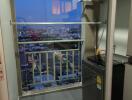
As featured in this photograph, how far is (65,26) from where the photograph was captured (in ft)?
8.42

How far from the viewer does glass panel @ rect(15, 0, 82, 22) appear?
2.22 m

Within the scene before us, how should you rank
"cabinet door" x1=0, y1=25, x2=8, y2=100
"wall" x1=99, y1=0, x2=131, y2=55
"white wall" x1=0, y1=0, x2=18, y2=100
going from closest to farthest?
1. "cabinet door" x1=0, y1=25, x2=8, y2=100
2. "white wall" x1=0, y1=0, x2=18, y2=100
3. "wall" x1=99, y1=0, x2=131, y2=55

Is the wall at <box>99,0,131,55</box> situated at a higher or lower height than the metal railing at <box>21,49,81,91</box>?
higher

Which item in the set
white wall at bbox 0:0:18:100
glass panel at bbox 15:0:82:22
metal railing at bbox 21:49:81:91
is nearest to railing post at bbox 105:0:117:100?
white wall at bbox 0:0:18:100

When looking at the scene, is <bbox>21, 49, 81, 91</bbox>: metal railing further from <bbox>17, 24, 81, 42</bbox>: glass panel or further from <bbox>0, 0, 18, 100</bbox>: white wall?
<bbox>0, 0, 18, 100</bbox>: white wall

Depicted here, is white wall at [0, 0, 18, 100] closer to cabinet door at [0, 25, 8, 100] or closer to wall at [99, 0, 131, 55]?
cabinet door at [0, 25, 8, 100]

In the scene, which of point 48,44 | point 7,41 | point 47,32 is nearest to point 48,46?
point 48,44

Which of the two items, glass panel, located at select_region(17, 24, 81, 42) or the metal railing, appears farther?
the metal railing

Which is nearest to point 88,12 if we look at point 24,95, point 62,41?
point 62,41

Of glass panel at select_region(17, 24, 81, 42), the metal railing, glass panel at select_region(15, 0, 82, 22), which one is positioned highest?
glass panel at select_region(15, 0, 82, 22)

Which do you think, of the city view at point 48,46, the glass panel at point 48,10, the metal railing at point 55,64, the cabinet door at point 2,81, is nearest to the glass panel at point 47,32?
the city view at point 48,46

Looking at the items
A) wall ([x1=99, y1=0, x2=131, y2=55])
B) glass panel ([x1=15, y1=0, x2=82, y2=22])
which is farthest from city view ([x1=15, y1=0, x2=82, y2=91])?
wall ([x1=99, y1=0, x2=131, y2=55])

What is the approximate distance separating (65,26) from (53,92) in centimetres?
117

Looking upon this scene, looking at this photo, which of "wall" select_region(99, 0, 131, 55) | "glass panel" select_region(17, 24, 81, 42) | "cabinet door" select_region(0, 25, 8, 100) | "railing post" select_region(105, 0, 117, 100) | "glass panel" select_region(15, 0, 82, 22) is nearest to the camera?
"cabinet door" select_region(0, 25, 8, 100)
